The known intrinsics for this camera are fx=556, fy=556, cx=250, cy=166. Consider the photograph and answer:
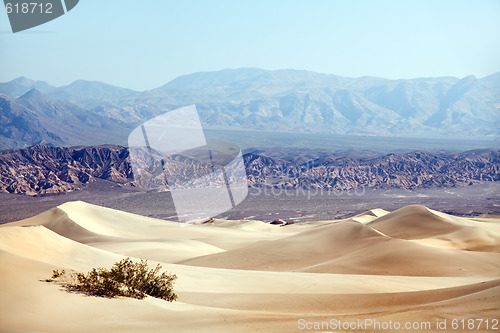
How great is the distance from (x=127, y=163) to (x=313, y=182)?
1446 inches

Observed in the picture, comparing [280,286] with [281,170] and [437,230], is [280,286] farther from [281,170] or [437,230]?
[281,170]

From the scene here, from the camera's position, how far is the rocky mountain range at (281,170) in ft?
315

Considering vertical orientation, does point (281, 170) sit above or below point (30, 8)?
below

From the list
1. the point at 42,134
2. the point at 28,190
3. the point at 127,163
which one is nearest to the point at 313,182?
the point at 127,163

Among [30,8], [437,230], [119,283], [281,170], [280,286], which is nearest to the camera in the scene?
[30,8]

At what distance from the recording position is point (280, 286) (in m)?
16.2

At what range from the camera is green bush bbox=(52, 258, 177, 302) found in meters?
11.0

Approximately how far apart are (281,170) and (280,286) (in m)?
105

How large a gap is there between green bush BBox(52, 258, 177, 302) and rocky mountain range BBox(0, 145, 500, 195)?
82647 mm

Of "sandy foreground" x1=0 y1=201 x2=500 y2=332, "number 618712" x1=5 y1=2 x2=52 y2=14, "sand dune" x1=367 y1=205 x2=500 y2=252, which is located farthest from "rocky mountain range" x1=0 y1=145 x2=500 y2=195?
"number 618712" x1=5 y1=2 x2=52 y2=14

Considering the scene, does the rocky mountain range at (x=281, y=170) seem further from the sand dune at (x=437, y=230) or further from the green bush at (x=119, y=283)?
the green bush at (x=119, y=283)

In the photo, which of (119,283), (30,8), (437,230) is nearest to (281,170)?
(437,230)

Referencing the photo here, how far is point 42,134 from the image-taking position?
184 m

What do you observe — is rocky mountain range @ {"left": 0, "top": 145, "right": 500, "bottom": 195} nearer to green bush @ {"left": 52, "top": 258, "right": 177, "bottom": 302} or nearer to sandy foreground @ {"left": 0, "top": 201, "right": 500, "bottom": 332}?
sandy foreground @ {"left": 0, "top": 201, "right": 500, "bottom": 332}
